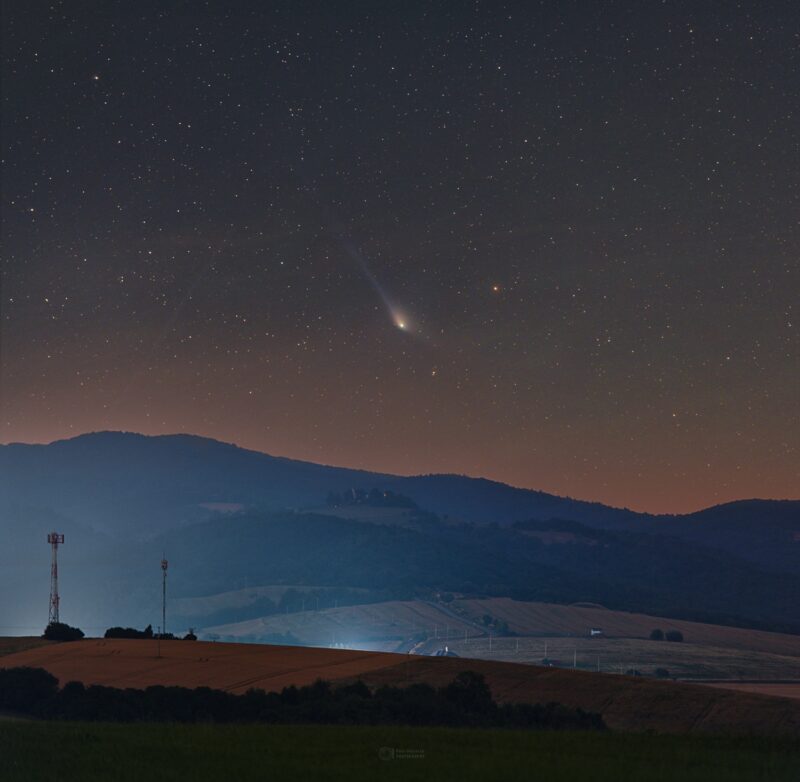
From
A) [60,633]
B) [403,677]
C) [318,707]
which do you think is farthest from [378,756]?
[60,633]

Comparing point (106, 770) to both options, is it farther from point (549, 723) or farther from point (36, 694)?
point (36, 694)

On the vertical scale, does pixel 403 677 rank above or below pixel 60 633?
below

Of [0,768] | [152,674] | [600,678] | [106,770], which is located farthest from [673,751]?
[152,674]

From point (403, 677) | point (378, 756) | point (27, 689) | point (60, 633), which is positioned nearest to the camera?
point (378, 756)

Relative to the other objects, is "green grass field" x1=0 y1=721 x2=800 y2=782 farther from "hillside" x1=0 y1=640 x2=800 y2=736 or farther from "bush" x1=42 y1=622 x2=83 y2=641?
"bush" x1=42 y1=622 x2=83 y2=641

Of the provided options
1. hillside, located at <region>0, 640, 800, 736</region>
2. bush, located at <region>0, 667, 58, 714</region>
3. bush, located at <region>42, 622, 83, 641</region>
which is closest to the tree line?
bush, located at <region>0, 667, 58, 714</region>

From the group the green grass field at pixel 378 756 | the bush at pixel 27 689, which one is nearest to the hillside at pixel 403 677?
the bush at pixel 27 689

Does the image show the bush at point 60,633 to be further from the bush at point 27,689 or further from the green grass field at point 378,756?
the green grass field at point 378,756

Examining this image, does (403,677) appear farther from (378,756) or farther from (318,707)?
(378,756)
